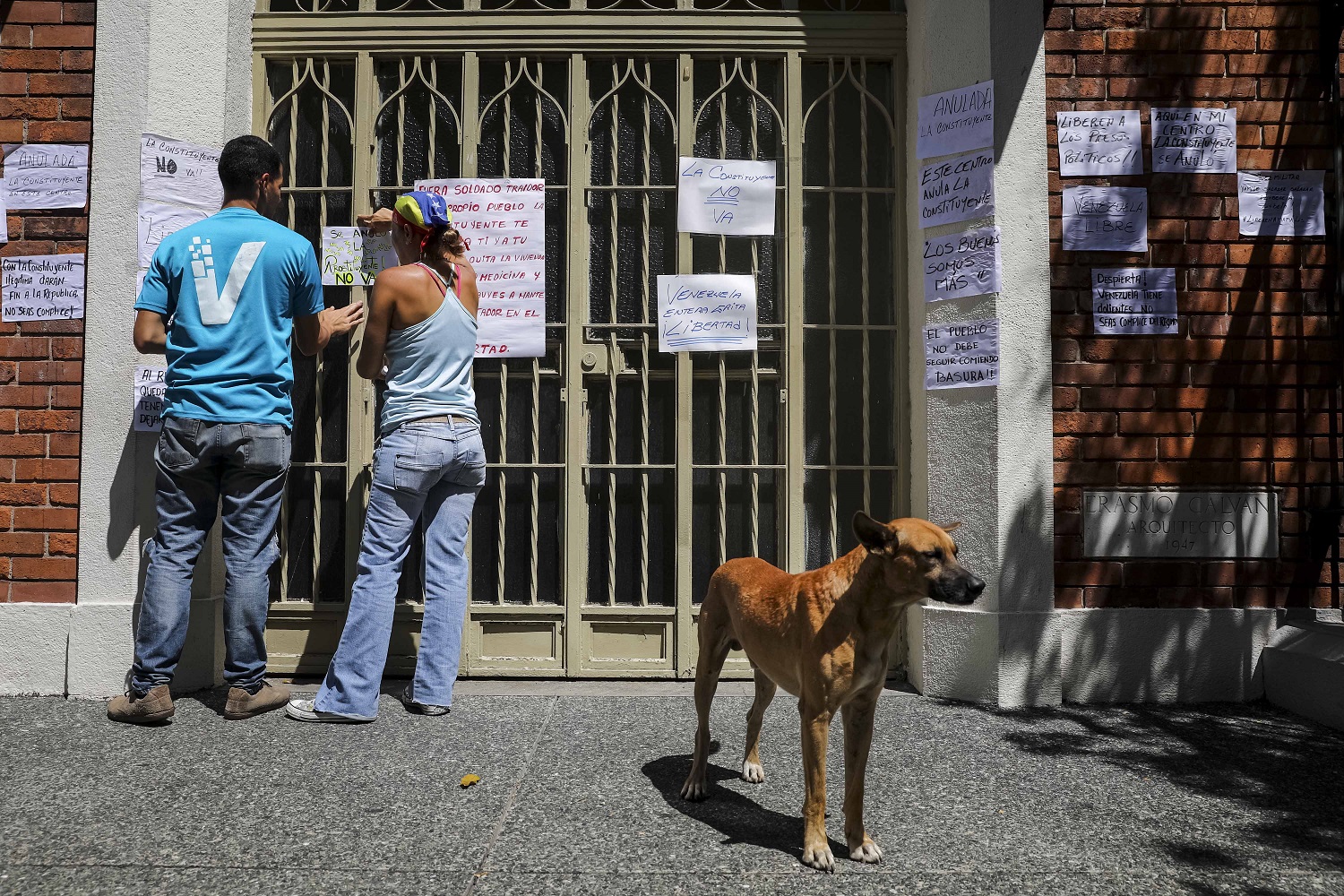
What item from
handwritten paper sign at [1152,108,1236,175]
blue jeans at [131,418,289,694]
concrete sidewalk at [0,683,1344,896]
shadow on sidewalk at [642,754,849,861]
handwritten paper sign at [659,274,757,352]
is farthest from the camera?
handwritten paper sign at [659,274,757,352]

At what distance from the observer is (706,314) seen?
4969mm

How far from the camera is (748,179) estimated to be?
5023 mm

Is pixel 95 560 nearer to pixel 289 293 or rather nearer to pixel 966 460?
pixel 289 293

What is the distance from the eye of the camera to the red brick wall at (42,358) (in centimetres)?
458

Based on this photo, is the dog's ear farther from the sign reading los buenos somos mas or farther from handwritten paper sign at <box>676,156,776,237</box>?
the sign reading los buenos somos mas

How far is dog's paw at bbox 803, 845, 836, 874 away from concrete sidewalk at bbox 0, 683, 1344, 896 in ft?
0.09

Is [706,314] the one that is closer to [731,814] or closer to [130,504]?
[731,814]

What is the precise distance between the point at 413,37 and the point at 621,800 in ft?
13.7

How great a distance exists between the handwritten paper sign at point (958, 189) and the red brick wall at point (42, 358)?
4348 mm

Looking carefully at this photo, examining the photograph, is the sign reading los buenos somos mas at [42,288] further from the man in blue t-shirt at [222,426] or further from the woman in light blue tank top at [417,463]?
the woman in light blue tank top at [417,463]

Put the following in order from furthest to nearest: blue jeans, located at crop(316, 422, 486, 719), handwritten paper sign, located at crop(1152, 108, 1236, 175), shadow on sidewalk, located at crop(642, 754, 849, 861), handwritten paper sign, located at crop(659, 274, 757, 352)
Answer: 1. handwritten paper sign, located at crop(659, 274, 757, 352)
2. handwritten paper sign, located at crop(1152, 108, 1236, 175)
3. blue jeans, located at crop(316, 422, 486, 719)
4. shadow on sidewalk, located at crop(642, 754, 849, 861)

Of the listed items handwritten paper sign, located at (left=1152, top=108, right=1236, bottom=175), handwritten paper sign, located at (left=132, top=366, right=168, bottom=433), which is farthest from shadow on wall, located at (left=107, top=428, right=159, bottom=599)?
handwritten paper sign, located at (left=1152, top=108, right=1236, bottom=175)

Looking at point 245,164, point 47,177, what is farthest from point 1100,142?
point 47,177

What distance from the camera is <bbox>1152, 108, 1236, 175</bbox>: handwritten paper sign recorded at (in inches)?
187
